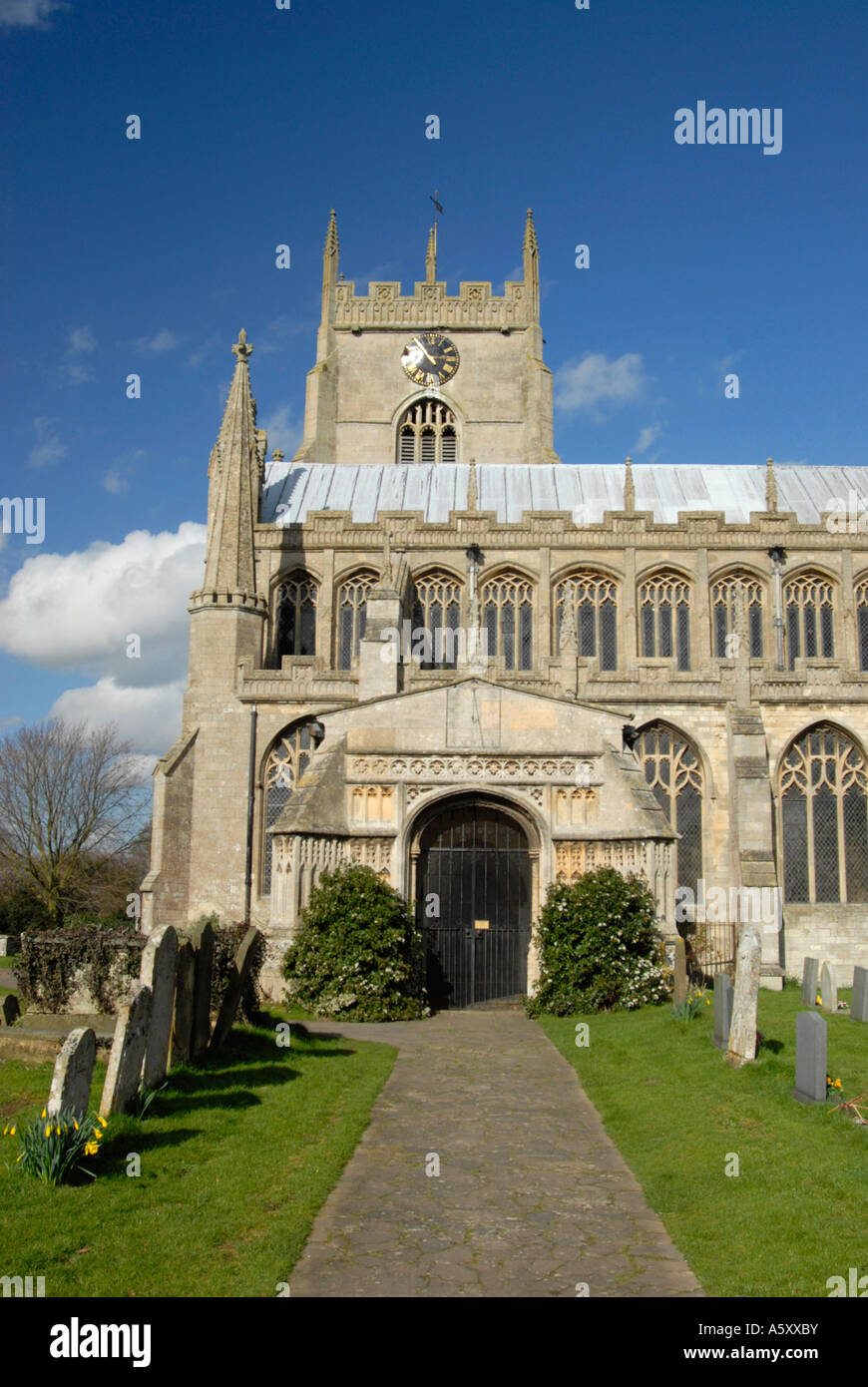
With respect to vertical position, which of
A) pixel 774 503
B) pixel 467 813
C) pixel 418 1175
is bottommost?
pixel 418 1175

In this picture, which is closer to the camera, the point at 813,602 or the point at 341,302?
the point at 813,602

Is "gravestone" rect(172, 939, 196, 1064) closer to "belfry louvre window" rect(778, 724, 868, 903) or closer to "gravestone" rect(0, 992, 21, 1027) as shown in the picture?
"gravestone" rect(0, 992, 21, 1027)

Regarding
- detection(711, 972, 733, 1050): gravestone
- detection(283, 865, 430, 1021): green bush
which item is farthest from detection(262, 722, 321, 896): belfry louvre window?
detection(711, 972, 733, 1050): gravestone

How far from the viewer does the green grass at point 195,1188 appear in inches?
235

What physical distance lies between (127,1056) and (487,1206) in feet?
10.7

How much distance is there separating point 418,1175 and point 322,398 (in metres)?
36.7

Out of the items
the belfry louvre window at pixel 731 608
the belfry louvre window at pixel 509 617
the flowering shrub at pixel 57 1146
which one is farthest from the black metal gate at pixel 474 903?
the belfry louvre window at pixel 731 608

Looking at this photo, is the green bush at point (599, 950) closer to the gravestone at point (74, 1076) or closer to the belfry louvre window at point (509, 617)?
the gravestone at point (74, 1076)

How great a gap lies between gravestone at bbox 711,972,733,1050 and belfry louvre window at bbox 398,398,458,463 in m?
32.2

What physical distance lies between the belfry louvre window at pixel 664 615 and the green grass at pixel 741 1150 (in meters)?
17.1
